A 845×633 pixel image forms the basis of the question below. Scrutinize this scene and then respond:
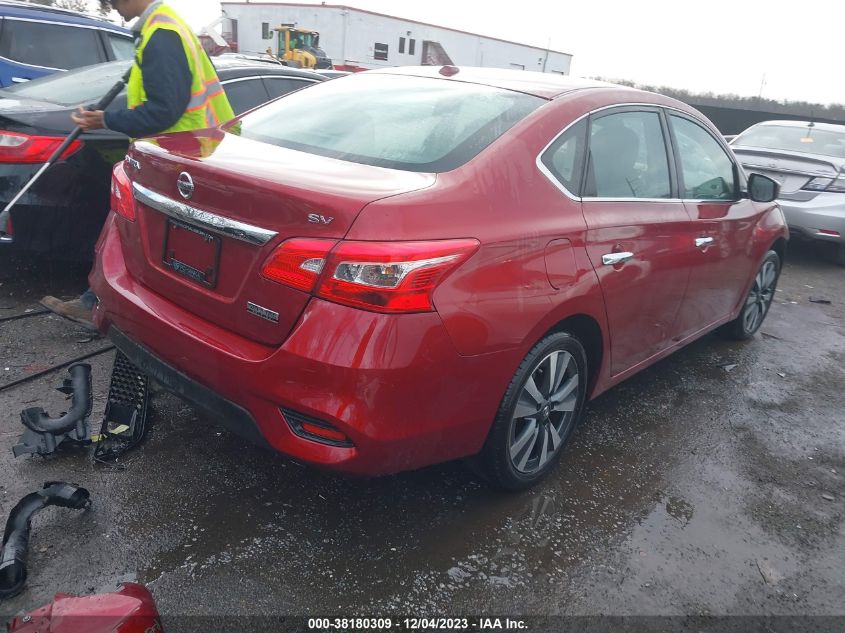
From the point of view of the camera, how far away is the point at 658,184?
3.28 metres

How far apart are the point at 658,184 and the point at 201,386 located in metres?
2.37

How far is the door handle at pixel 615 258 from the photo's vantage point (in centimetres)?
273

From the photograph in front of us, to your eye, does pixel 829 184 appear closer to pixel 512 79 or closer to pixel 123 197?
pixel 512 79

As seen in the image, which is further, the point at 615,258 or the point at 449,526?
the point at 615,258

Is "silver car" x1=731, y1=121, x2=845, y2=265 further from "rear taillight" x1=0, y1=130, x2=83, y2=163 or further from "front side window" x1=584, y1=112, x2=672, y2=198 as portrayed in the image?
"rear taillight" x1=0, y1=130, x2=83, y2=163

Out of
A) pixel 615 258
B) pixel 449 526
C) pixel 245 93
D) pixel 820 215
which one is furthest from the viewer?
pixel 820 215

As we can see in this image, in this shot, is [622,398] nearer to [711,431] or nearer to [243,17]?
[711,431]

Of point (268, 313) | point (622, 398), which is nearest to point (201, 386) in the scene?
point (268, 313)

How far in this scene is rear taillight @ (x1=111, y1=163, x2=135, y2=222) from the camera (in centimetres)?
255

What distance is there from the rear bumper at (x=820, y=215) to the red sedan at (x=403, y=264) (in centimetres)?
472

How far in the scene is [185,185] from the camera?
7.39ft

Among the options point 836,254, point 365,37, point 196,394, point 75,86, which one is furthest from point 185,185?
point 365,37

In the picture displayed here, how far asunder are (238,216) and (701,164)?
2.77m

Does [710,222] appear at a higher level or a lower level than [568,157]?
lower
